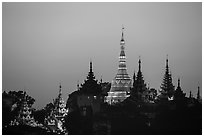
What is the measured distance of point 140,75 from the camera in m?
24.0

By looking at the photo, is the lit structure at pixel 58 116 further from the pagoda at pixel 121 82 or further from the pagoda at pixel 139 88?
the pagoda at pixel 121 82

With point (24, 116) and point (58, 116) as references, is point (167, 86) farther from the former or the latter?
point (24, 116)

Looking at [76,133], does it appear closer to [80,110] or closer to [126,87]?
[80,110]

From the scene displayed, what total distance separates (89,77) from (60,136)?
5622mm

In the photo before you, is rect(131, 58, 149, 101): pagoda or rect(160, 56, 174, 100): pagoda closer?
rect(131, 58, 149, 101): pagoda

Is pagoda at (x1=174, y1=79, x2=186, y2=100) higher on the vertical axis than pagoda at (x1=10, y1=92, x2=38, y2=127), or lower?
higher

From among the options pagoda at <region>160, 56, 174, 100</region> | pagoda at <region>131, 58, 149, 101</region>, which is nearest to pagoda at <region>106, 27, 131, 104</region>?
pagoda at <region>131, 58, 149, 101</region>

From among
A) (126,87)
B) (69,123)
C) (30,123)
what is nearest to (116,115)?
(69,123)

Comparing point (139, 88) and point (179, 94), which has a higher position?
point (139, 88)

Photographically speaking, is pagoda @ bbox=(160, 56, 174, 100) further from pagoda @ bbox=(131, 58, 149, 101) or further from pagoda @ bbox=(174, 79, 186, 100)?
pagoda @ bbox=(174, 79, 186, 100)

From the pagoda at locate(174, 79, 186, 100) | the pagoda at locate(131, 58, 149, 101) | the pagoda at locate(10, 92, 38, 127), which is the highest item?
the pagoda at locate(131, 58, 149, 101)

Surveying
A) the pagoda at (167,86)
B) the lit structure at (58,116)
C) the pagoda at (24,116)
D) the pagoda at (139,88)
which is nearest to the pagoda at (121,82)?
the pagoda at (139,88)

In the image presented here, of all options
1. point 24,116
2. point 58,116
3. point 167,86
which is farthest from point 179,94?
point 24,116

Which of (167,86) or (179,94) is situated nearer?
(179,94)
